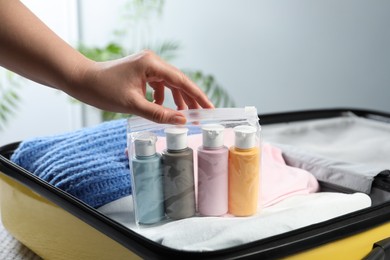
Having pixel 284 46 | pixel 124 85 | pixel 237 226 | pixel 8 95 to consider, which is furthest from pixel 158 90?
pixel 8 95

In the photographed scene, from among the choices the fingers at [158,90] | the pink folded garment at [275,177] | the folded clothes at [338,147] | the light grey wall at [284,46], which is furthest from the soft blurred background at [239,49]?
the fingers at [158,90]

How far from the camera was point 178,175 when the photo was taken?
496 mm

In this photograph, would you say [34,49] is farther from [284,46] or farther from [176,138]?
[284,46]

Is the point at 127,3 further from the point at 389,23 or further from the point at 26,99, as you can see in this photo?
the point at 389,23

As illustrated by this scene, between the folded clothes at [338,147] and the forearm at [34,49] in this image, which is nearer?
the forearm at [34,49]

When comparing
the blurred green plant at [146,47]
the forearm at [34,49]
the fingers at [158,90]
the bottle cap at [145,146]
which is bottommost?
the blurred green plant at [146,47]

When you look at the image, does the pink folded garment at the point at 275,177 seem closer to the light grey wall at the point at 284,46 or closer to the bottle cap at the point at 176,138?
the bottle cap at the point at 176,138

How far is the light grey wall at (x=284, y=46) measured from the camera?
1.26m

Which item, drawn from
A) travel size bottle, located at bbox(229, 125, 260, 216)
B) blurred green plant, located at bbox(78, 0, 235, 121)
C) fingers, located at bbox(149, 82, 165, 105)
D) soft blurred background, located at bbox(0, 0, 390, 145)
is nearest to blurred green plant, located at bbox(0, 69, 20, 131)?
soft blurred background, located at bbox(0, 0, 390, 145)

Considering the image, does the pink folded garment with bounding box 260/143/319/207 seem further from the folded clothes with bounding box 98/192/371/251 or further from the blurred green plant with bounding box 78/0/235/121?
the blurred green plant with bounding box 78/0/235/121

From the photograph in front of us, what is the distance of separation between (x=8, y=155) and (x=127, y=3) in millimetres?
964

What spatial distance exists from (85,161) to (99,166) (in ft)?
0.06

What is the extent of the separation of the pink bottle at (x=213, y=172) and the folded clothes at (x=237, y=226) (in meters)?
0.02

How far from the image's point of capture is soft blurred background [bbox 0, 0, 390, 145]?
1278mm
